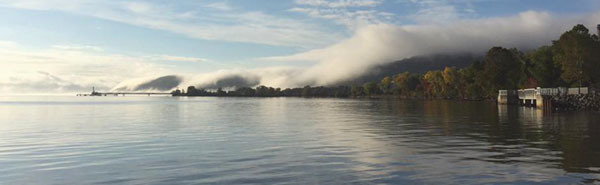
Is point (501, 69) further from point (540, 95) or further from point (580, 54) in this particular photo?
point (540, 95)

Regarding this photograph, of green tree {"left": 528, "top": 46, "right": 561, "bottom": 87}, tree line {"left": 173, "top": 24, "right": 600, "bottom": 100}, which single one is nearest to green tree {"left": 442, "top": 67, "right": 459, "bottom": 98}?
tree line {"left": 173, "top": 24, "right": 600, "bottom": 100}

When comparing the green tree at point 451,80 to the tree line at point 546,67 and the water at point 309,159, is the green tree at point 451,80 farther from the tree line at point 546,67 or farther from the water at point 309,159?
the water at point 309,159

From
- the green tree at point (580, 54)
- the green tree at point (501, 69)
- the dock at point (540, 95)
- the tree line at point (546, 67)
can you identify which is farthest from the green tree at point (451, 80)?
the green tree at point (580, 54)

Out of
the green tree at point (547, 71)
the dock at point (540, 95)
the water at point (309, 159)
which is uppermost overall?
the green tree at point (547, 71)

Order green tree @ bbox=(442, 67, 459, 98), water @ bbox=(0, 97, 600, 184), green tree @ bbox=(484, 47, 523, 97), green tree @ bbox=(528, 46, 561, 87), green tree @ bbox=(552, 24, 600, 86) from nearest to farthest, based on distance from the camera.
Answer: water @ bbox=(0, 97, 600, 184) < green tree @ bbox=(552, 24, 600, 86) < green tree @ bbox=(528, 46, 561, 87) < green tree @ bbox=(484, 47, 523, 97) < green tree @ bbox=(442, 67, 459, 98)

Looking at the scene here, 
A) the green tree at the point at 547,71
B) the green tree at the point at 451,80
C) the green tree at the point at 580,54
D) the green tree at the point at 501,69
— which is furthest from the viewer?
the green tree at the point at 451,80

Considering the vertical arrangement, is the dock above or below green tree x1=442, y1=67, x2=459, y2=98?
below

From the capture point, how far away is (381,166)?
2139cm

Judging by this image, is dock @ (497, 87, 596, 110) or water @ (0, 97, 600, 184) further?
dock @ (497, 87, 596, 110)

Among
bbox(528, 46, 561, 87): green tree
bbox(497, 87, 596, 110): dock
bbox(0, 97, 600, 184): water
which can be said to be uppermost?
bbox(528, 46, 561, 87): green tree

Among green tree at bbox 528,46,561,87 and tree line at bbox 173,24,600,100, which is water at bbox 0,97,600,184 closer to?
tree line at bbox 173,24,600,100

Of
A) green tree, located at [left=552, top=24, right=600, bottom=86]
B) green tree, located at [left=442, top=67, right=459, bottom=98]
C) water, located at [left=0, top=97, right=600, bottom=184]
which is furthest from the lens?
green tree, located at [left=442, top=67, right=459, bottom=98]

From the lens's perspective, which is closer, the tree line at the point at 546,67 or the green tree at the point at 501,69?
the tree line at the point at 546,67

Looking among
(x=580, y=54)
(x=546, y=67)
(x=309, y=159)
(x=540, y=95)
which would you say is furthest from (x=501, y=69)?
(x=309, y=159)
